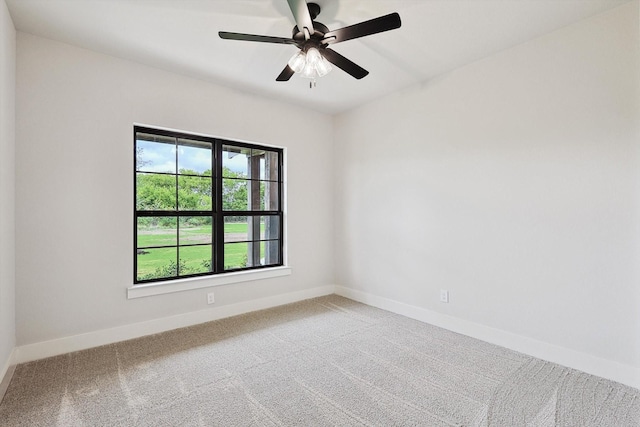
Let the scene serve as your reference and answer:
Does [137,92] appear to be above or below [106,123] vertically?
above

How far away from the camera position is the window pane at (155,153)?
10.2 feet

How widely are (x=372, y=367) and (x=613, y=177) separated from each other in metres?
2.25

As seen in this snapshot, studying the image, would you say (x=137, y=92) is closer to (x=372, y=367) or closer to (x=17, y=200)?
(x=17, y=200)

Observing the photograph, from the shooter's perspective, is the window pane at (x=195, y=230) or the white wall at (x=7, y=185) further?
the window pane at (x=195, y=230)

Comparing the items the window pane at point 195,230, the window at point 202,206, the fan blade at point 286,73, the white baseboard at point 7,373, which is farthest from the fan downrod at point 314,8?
the white baseboard at point 7,373

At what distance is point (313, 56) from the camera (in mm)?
2195

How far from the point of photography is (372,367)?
2424 mm

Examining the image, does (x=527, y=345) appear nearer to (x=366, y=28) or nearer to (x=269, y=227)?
(x=366, y=28)

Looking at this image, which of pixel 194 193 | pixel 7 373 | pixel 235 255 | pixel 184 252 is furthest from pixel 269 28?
pixel 7 373

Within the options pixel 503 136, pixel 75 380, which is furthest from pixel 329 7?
pixel 75 380

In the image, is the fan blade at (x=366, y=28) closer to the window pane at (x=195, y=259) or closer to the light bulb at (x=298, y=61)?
the light bulb at (x=298, y=61)

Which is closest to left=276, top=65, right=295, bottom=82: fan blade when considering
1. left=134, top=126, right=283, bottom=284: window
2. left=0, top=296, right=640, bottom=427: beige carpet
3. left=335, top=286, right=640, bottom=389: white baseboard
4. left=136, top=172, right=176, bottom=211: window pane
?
left=134, top=126, right=283, bottom=284: window

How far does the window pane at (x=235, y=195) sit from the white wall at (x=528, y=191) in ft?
5.58

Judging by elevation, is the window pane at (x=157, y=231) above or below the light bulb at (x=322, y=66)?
below
